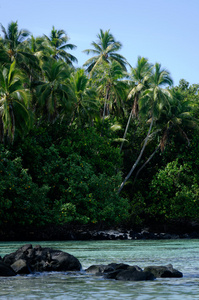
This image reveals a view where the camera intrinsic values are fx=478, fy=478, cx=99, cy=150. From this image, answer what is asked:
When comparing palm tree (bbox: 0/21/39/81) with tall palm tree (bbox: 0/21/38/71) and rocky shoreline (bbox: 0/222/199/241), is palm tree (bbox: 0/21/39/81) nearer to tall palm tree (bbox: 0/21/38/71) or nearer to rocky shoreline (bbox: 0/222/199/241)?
tall palm tree (bbox: 0/21/38/71)

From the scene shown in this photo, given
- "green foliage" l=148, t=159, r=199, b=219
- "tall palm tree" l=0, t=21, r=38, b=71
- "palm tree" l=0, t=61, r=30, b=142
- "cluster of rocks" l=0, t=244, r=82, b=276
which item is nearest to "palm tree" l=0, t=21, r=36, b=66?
"tall palm tree" l=0, t=21, r=38, b=71

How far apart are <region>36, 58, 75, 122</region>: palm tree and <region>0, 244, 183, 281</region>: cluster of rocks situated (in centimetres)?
1588

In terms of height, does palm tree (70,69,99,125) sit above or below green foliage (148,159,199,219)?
above

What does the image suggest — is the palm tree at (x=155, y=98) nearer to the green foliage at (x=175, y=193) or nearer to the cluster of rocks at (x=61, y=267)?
the green foliage at (x=175, y=193)

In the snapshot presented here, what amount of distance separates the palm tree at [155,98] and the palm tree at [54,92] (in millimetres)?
6297

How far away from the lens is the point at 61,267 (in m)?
11.2

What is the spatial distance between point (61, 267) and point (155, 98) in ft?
72.3

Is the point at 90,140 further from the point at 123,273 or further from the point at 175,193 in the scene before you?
the point at 123,273

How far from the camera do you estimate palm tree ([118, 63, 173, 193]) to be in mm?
32094

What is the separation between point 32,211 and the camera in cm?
2416

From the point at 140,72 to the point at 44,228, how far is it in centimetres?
1421

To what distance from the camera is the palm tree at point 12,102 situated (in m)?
22.5

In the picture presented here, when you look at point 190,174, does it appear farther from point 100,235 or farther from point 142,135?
point 100,235

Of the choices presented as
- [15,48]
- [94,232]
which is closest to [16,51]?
[15,48]
